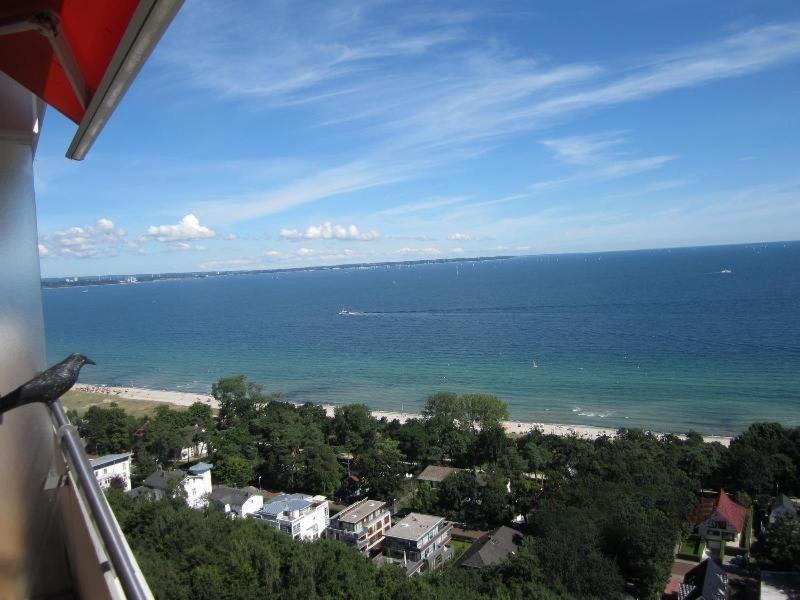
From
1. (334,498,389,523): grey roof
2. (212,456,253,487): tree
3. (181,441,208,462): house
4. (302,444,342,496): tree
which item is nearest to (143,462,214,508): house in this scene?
(212,456,253,487): tree

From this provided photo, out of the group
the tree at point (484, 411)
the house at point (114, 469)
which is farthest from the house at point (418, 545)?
the house at point (114, 469)

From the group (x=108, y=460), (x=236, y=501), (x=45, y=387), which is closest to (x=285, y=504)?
(x=236, y=501)

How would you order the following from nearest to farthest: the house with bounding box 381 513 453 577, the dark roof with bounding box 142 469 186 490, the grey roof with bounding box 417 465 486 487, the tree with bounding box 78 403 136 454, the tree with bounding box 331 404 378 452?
the house with bounding box 381 513 453 577, the dark roof with bounding box 142 469 186 490, the grey roof with bounding box 417 465 486 487, the tree with bounding box 331 404 378 452, the tree with bounding box 78 403 136 454

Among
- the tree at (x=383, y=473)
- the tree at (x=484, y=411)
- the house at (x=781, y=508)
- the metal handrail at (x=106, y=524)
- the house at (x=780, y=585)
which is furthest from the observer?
the tree at (x=484, y=411)

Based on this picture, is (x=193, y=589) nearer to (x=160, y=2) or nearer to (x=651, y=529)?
(x=651, y=529)

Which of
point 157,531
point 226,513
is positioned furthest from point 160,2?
point 226,513

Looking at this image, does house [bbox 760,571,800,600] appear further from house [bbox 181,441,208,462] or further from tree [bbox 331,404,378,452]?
house [bbox 181,441,208,462]

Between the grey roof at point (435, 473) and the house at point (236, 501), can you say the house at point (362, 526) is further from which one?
the grey roof at point (435, 473)
